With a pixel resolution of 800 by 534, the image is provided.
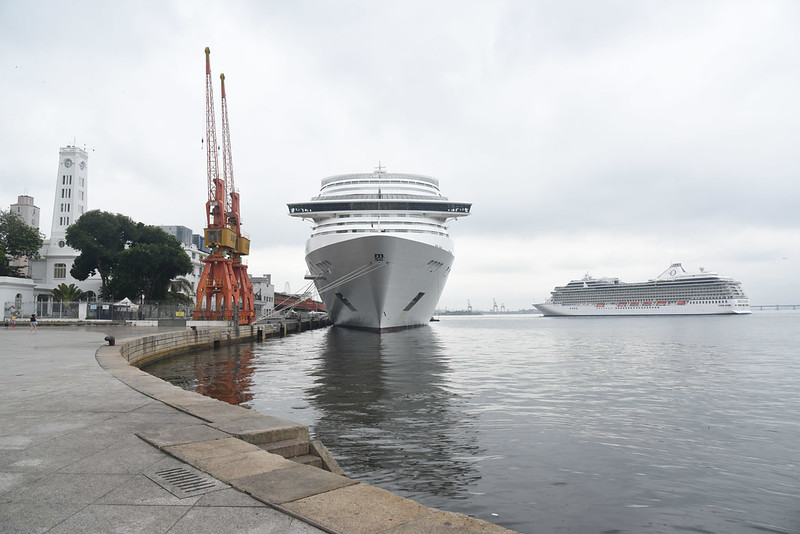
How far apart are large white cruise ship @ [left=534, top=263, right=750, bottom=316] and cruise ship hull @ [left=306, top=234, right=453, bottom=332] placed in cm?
9875

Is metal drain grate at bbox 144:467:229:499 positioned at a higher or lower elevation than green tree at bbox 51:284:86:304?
lower

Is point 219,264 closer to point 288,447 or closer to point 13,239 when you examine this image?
point 13,239

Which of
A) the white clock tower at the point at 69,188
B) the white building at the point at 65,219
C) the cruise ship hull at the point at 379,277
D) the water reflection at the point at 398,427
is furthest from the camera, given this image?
the white clock tower at the point at 69,188

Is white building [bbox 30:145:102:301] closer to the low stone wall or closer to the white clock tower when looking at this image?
the white clock tower

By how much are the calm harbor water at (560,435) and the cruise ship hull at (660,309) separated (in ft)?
381

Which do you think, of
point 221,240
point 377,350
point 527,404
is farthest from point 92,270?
point 527,404

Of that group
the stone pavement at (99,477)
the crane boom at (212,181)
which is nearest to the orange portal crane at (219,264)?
the crane boom at (212,181)

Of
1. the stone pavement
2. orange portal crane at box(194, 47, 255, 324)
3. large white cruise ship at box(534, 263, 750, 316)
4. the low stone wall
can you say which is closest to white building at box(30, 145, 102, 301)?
orange portal crane at box(194, 47, 255, 324)

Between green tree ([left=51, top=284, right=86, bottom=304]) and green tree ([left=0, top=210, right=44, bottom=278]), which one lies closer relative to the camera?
green tree ([left=51, top=284, right=86, bottom=304])

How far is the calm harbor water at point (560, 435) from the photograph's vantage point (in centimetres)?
728

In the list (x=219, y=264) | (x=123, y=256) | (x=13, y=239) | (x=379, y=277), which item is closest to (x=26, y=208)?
(x=13, y=239)

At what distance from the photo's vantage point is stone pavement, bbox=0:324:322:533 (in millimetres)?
4008

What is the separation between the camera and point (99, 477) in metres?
5.01

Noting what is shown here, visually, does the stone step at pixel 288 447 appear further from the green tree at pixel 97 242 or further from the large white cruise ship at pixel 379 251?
the green tree at pixel 97 242
